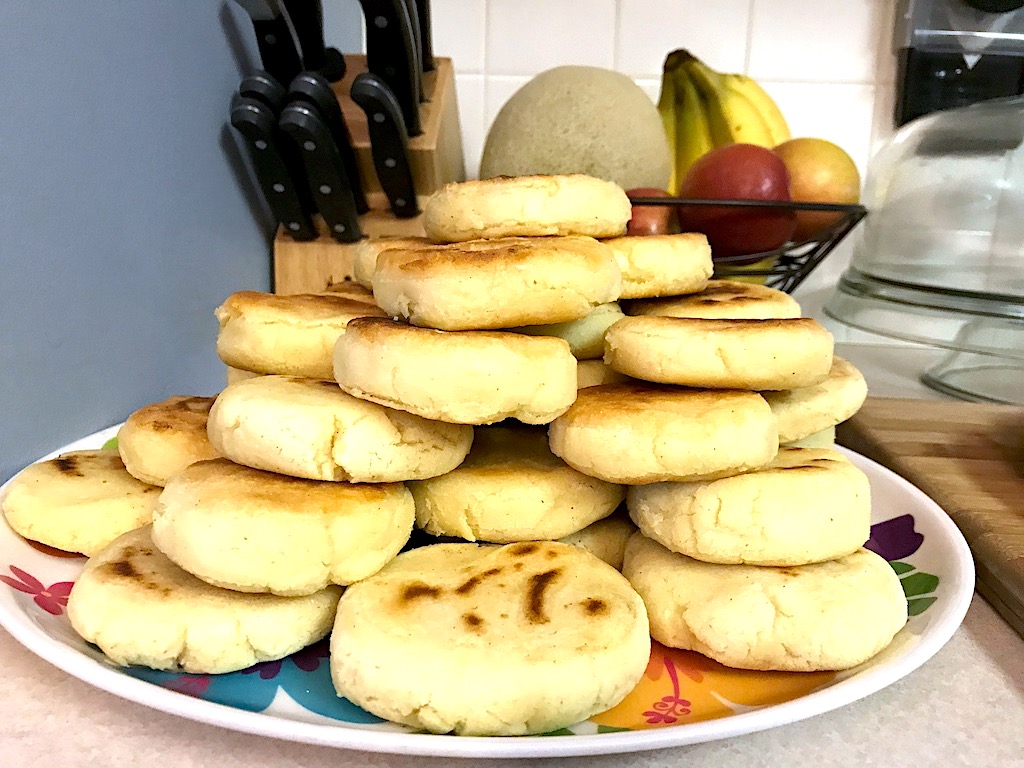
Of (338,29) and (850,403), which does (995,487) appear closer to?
(850,403)

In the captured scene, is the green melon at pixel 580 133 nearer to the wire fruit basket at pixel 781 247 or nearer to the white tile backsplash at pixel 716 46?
the wire fruit basket at pixel 781 247

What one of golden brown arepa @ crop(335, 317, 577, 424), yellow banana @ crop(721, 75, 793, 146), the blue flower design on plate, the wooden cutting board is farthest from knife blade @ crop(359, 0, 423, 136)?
the blue flower design on plate

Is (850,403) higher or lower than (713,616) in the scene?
higher

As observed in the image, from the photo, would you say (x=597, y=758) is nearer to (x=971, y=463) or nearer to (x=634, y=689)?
(x=634, y=689)

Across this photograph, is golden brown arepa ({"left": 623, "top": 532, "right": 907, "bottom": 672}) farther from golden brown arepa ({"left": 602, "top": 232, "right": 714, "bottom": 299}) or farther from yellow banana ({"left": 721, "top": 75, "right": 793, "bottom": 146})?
yellow banana ({"left": 721, "top": 75, "right": 793, "bottom": 146})

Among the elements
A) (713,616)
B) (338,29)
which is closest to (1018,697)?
(713,616)
